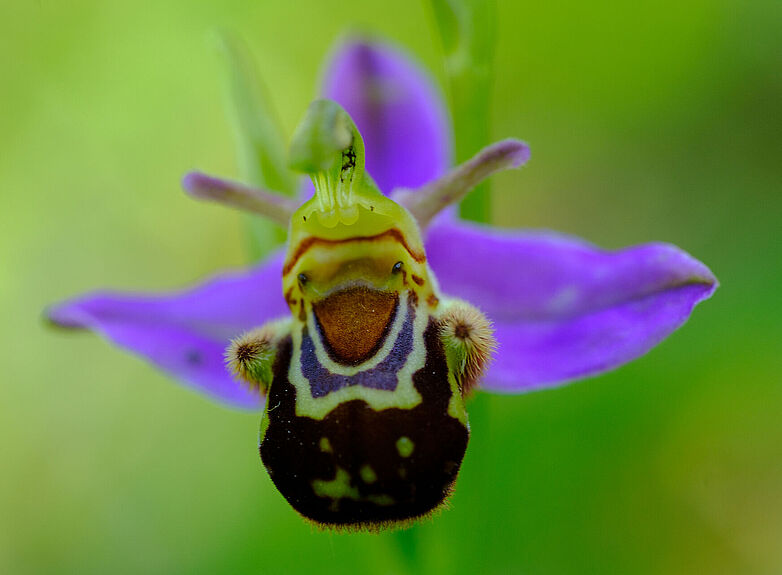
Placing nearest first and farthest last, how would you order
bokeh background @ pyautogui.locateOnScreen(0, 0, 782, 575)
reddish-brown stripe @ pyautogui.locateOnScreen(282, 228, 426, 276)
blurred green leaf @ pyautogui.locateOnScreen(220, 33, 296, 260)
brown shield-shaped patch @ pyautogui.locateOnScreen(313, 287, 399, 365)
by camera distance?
brown shield-shaped patch @ pyautogui.locateOnScreen(313, 287, 399, 365) → reddish-brown stripe @ pyautogui.locateOnScreen(282, 228, 426, 276) → blurred green leaf @ pyautogui.locateOnScreen(220, 33, 296, 260) → bokeh background @ pyautogui.locateOnScreen(0, 0, 782, 575)

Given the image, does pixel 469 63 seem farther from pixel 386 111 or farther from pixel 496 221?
pixel 496 221

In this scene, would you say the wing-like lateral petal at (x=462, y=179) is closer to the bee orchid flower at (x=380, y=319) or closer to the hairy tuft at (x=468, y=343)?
the bee orchid flower at (x=380, y=319)

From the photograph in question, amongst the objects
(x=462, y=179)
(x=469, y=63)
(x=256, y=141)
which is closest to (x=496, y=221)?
(x=256, y=141)

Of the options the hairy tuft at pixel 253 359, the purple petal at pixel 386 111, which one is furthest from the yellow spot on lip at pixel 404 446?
the purple petal at pixel 386 111

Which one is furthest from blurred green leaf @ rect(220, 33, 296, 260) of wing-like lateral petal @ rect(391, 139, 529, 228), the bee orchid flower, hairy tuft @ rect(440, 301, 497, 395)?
hairy tuft @ rect(440, 301, 497, 395)

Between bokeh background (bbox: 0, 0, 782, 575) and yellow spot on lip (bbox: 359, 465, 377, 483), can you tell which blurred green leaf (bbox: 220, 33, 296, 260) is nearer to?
bokeh background (bbox: 0, 0, 782, 575)

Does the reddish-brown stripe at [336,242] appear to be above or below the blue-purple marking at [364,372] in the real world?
above

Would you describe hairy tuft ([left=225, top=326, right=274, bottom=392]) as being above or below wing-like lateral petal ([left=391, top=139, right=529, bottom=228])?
below
